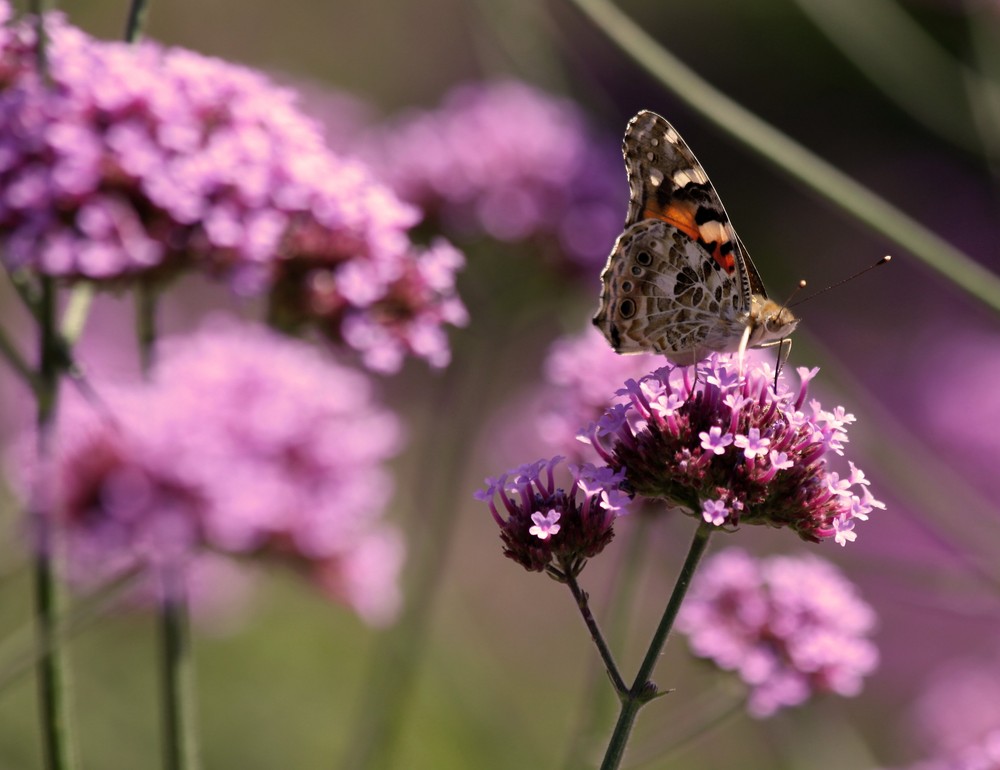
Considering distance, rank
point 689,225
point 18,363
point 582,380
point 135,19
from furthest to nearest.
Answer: point 582,380 → point 689,225 → point 135,19 → point 18,363

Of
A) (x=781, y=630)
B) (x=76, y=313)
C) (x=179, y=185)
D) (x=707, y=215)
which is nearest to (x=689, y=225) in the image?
(x=707, y=215)

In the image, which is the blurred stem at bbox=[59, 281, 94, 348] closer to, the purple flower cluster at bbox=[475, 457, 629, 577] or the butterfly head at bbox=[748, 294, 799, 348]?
the purple flower cluster at bbox=[475, 457, 629, 577]

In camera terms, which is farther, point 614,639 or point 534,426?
point 534,426

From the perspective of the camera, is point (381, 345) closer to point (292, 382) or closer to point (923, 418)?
point (292, 382)

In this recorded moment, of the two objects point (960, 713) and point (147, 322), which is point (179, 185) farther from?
point (960, 713)

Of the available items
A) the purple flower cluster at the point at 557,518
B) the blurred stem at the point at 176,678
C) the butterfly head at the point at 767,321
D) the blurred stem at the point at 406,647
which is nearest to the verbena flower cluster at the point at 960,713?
the blurred stem at the point at 406,647

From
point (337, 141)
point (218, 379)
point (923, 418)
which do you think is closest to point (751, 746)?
point (923, 418)

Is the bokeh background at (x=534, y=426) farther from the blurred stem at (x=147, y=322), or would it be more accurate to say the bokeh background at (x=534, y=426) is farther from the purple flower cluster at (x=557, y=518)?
the purple flower cluster at (x=557, y=518)

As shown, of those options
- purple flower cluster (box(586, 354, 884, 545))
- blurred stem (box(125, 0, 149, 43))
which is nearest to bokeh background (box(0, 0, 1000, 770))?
purple flower cluster (box(586, 354, 884, 545))
